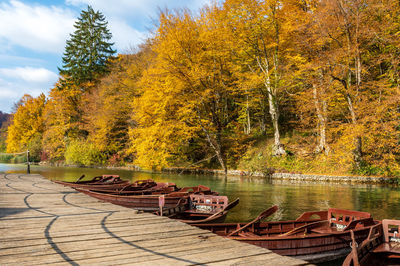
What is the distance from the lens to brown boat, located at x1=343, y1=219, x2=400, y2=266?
4.48 metres

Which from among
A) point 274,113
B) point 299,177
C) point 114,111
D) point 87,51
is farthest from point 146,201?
point 87,51

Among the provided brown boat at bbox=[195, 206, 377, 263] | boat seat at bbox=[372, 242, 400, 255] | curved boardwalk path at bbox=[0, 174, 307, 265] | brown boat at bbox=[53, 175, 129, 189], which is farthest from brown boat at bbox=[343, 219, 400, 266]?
brown boat at bbox=[53, 175, 129, 189]

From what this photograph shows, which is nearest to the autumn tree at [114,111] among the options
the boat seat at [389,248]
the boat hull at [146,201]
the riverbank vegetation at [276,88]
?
the riverbank vegetation at [276,88]

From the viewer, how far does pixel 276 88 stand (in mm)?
21328

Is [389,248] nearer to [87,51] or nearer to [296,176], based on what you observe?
[296,176]

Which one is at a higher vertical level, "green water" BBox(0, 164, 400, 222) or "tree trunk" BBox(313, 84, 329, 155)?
"tree trunk" BBox(313, 84, 329, 155)

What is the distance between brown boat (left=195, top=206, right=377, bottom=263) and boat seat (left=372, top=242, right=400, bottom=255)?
572 millimetres

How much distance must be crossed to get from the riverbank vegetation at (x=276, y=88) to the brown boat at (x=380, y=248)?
11.8 m

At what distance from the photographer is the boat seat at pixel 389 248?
16.1 ft

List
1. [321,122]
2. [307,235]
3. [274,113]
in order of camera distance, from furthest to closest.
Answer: [274,113]
[321,122]
[307,235]

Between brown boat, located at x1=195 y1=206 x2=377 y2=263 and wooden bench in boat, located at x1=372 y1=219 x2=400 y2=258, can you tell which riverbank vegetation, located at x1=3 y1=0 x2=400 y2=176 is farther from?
wooden bench in boat, located at x1=372 y1=219 x2=400 y2=258

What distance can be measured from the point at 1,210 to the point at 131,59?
3438cm

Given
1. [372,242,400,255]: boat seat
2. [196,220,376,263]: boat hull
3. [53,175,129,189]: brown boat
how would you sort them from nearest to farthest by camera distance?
[372,242,400,255]: boat seat, [196,220,376,263]: boat hull, [53,175,129,189]: brown boat

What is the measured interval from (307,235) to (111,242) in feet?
12.5
